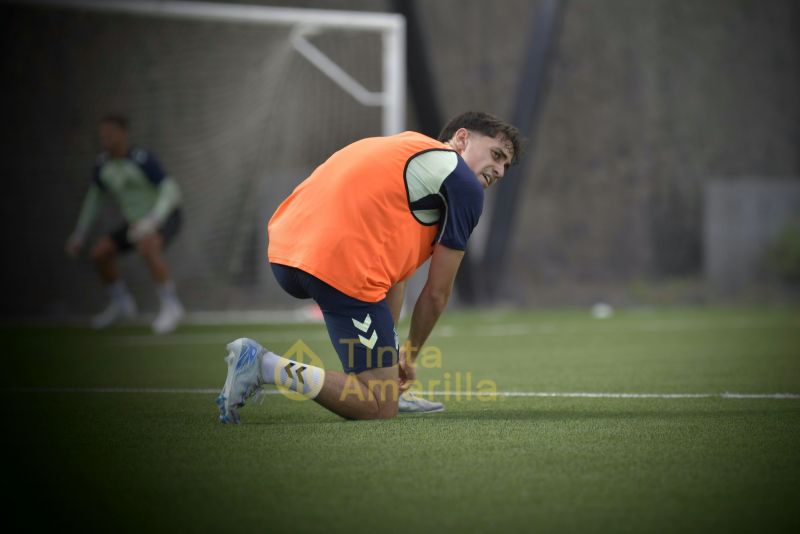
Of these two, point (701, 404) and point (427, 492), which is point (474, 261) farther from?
point (427, 492)

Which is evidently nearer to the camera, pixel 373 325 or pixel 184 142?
pixel 373 325

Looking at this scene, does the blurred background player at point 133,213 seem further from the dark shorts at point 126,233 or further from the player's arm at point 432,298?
the player's arm at point 432,298

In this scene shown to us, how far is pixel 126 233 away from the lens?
10.2m

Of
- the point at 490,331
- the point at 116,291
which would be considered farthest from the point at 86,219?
the point at 490,331

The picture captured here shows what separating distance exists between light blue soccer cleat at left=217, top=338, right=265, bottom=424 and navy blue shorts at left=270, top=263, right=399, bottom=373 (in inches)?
12.0

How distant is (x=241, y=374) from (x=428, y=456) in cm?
86

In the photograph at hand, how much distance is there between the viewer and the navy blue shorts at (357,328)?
4094mm

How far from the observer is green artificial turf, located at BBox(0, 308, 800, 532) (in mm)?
2693

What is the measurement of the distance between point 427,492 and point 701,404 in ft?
7.22

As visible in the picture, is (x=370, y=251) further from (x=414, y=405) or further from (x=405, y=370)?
(x=414, y=405)

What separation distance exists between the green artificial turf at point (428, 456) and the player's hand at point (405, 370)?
14cm

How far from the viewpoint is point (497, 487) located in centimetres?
297

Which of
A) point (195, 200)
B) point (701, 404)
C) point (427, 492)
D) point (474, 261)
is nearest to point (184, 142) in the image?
point (195, 200)

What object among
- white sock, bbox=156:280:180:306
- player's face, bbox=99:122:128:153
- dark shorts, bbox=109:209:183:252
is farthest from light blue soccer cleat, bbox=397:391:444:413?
dark shorts, bbox=109:209:183:252
